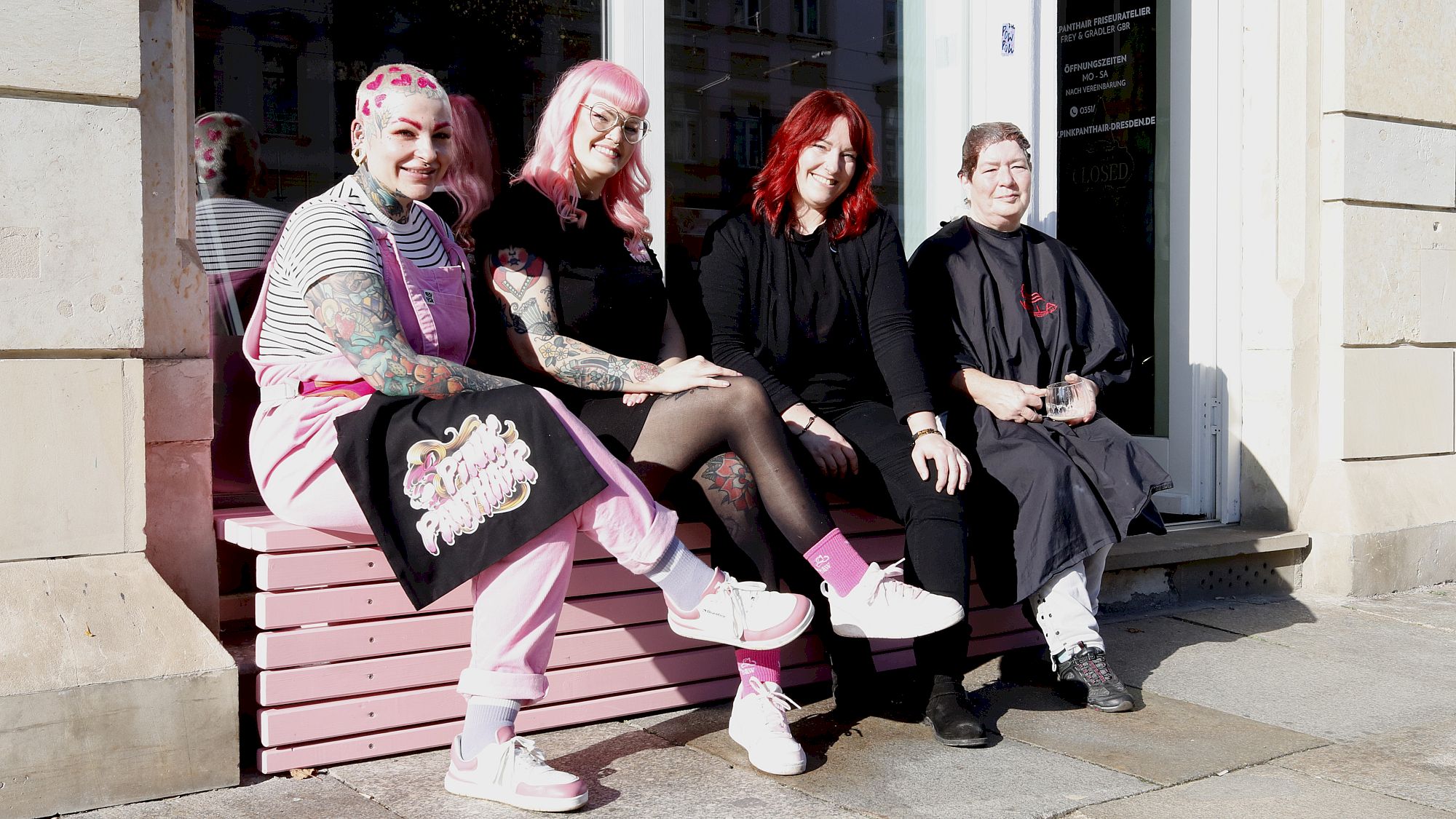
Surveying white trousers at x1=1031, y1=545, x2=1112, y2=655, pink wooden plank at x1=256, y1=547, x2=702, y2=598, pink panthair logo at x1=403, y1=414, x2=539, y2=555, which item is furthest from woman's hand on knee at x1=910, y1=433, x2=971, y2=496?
pink wooden plank at x1=256, y1=547, x2=702, y2=598

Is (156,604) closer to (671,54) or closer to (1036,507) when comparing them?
(1036,507)

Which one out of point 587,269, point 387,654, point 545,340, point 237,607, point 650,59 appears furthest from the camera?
point 650,59

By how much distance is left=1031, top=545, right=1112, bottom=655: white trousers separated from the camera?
359cm

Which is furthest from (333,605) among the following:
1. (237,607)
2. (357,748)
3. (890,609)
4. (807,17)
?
(807,17)

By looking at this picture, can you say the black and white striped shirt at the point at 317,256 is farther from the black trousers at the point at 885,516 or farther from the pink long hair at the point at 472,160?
the black trousers at the point at 885,516

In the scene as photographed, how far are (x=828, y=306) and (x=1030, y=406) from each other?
689mm

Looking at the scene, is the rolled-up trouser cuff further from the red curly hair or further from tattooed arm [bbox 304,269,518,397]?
the red curly hair

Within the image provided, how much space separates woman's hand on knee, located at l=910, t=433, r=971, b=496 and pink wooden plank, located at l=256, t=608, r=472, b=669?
1.22 meters

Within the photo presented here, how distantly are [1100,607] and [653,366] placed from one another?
7.38ft

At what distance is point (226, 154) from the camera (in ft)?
12.2

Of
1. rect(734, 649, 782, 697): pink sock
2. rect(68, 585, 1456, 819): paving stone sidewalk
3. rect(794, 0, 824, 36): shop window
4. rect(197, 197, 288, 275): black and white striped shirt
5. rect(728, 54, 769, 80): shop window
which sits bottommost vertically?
rect(68, 585, 1456, 819): paving stone sidewalk

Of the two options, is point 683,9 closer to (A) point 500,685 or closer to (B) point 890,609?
(B) point 890,609

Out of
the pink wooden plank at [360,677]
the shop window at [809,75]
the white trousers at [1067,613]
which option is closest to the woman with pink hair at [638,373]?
the white trousers at [1067,613]

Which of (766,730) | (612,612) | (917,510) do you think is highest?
(917,510)
